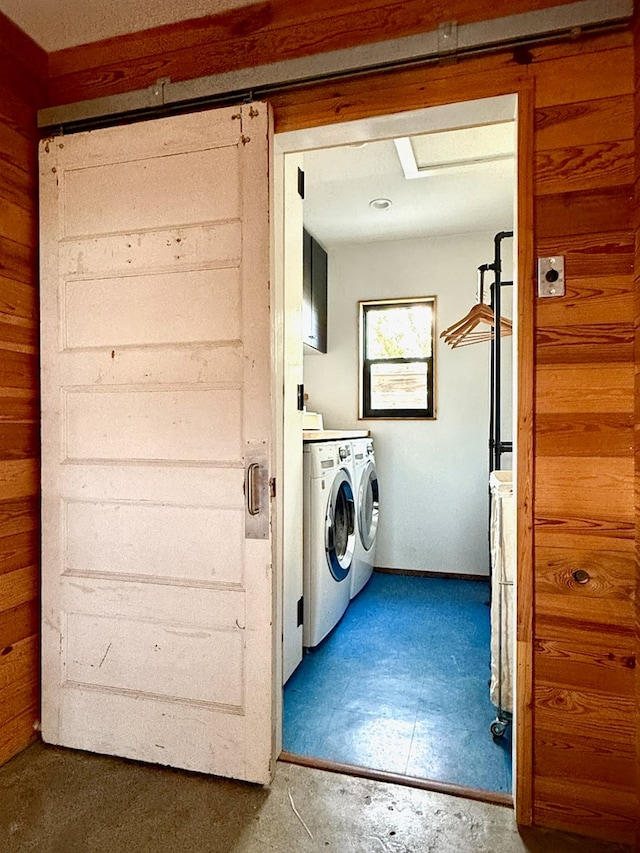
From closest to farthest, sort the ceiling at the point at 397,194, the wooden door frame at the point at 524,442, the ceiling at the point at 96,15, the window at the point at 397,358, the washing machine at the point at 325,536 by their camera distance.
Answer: the wooden door frame at the point at 524,442 → the ceiling at the point at 96,15 → the washing machine at the point at 325,536 → the ceiling at the point at 397,194 → the window at the point at 397,358

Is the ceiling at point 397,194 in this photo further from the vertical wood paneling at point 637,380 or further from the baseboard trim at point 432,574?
the baseboard trim at point 432,574

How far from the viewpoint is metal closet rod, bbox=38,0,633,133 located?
4.36ft

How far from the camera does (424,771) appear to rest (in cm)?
164

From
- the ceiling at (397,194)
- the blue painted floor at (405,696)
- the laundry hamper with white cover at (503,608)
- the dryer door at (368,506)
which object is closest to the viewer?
the blue painted floor at (405,696)

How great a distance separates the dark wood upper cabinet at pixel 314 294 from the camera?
3.36 meters

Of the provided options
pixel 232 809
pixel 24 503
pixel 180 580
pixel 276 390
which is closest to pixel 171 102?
pixel 276 390

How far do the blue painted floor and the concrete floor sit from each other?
0.15 metres

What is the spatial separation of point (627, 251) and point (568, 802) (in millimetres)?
1511

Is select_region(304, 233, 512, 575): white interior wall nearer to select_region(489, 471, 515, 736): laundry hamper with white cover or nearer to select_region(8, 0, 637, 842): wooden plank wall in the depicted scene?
select_region(489, 471, 515, 736): laundry hamper with white cover

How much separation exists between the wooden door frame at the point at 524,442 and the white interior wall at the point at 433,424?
2.30m

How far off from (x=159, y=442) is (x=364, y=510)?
1.93m

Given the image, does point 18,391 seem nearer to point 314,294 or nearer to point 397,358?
point 314,294

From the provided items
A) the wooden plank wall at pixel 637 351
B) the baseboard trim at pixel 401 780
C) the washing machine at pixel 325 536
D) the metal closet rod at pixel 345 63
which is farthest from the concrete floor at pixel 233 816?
Result: the metal closet rod at pixel 345 63

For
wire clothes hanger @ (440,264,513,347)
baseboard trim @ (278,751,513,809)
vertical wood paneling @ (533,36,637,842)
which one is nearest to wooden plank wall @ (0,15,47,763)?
baseboard trim @ (278,751,513,809)
